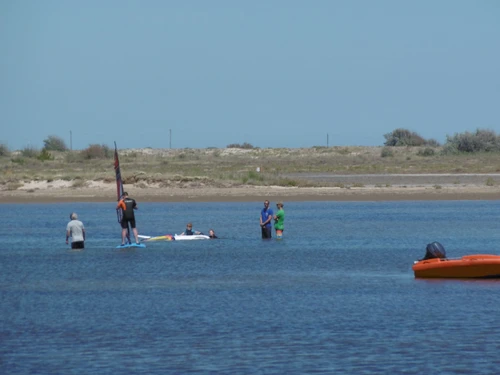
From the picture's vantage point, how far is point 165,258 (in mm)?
29359

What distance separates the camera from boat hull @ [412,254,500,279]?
22312mm

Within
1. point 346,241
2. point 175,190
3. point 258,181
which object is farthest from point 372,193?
point 346,241

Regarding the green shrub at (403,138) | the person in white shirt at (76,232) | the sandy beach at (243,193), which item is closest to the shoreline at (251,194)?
the sandy beach at (243,193)

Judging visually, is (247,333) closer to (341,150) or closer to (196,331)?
(196,331)

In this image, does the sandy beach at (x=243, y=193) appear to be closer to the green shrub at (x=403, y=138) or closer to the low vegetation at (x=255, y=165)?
the low vegetation at (x=255, y=165)

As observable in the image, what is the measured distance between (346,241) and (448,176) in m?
35.0

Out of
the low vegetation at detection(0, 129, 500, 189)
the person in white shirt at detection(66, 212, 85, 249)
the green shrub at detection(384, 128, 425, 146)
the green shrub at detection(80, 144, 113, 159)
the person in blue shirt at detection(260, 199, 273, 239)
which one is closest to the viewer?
the person in white shirt at detection(66, 212, 85, 249)

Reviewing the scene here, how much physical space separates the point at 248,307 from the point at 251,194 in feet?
125

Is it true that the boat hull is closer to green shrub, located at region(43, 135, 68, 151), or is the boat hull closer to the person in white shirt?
the person in white shirt

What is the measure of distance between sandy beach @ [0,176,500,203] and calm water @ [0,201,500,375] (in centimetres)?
1845

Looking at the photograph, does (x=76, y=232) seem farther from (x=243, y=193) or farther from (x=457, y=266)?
(x=243, y=193)

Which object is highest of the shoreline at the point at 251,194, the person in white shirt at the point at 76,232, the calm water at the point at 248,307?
the shoreline at the point at 251,194

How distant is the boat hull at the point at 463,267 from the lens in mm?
22312

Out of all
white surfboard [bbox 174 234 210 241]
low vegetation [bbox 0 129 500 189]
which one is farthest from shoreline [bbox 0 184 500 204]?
white surfboard [bbox 174 234 210 241]
